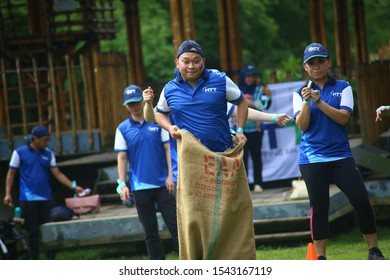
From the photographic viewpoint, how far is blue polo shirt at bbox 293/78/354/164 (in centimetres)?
944

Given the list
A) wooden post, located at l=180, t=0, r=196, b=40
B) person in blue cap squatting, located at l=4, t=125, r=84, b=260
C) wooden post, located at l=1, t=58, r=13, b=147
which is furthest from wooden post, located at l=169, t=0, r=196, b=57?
wooden post, located at l=1, t=58, r=13, b=147

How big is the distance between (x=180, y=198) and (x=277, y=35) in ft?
94.1

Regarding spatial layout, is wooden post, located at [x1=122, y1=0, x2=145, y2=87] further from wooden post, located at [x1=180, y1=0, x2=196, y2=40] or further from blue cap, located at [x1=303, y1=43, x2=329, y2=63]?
blue cap, located at [x1=303, y1=43, x2=329, y2=63]

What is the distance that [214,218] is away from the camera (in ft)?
28.7

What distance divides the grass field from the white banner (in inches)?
72.7

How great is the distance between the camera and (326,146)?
946 cm

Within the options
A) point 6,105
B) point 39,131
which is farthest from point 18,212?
point 6,105

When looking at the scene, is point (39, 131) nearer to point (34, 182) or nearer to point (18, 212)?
point (34, 182)

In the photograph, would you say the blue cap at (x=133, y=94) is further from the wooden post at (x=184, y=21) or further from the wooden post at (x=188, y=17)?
the wooden post at (x=188, y=17)

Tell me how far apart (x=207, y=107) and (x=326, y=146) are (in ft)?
3.95

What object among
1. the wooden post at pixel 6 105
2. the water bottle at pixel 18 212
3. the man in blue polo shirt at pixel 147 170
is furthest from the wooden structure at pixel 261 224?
the wooden post at pixel 6 105

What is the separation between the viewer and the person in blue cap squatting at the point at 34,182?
47.6 ft
